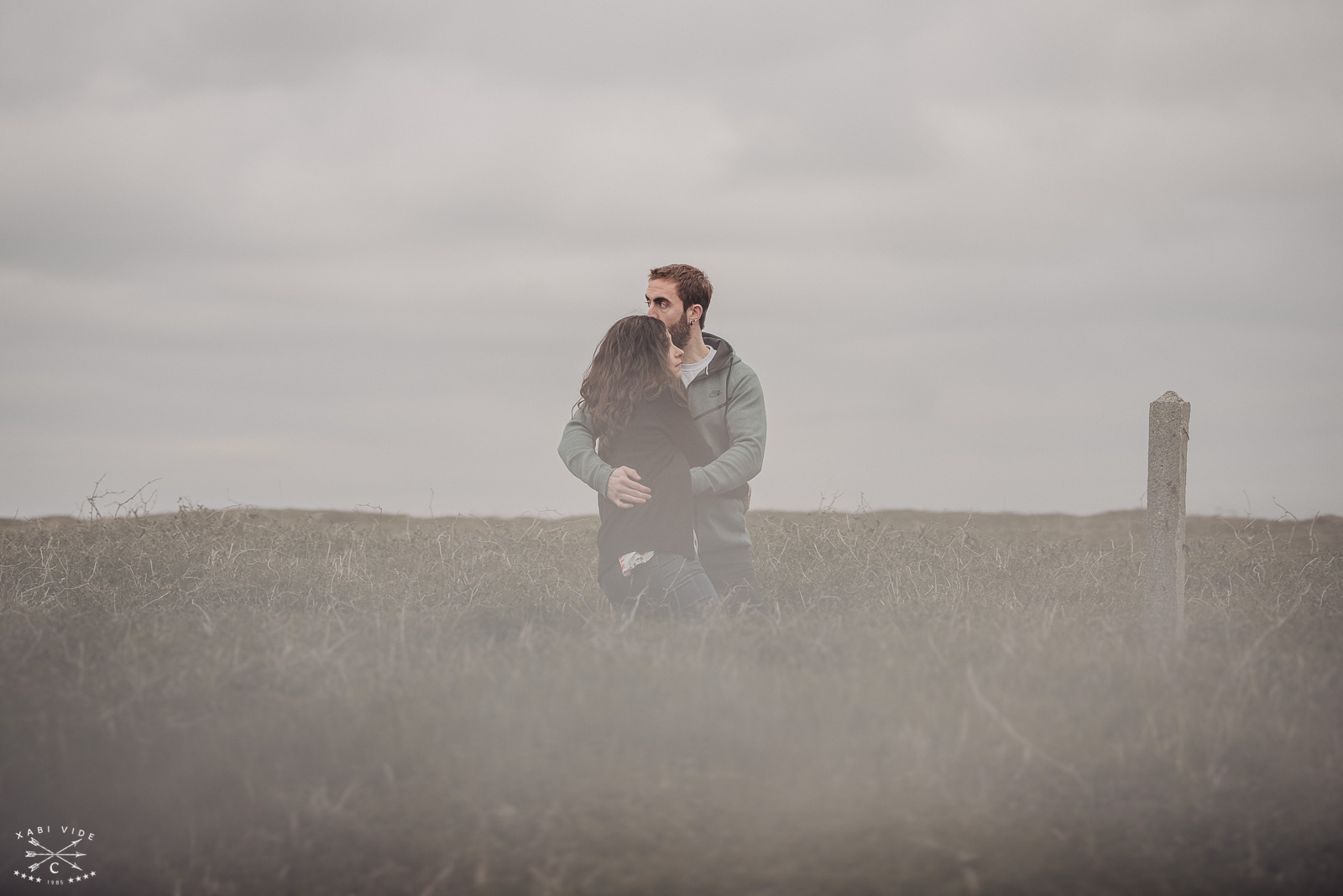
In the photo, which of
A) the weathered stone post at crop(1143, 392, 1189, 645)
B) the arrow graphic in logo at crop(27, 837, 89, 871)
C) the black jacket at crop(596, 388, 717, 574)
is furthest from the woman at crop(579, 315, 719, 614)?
the weathered stone post at crop(1143, 392, 1189, 645)

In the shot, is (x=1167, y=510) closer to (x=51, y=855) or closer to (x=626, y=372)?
(x=626, y=372)

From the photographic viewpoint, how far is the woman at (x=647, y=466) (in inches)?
213

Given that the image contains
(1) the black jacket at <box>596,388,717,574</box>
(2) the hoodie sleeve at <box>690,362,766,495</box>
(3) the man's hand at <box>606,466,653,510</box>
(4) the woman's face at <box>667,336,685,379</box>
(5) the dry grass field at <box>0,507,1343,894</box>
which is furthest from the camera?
(2) the hoodie sleeve at <box>690,362,766,495</box>

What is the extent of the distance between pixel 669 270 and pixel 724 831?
4.01 metres

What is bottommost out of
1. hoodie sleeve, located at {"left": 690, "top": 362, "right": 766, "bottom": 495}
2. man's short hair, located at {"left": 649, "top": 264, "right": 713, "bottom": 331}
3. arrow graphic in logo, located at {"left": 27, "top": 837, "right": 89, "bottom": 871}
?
arrow graphic in logo, located at {"left": 27, "top": 837, "right": 89, "bottom": 871}

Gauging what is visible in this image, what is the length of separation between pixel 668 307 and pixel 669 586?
198cm

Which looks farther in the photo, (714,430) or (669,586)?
(714,430)

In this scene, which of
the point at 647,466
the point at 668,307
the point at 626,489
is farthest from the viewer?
the point at 668,307

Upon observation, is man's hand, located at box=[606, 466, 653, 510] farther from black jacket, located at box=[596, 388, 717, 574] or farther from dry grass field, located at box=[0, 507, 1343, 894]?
dry grass field, located at box=[0, 507, 1343, 894]

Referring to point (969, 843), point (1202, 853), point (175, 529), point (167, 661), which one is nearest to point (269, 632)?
point (167, 661)

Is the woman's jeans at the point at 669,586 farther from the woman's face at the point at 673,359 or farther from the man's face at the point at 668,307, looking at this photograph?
the man's face at the point at 668,307

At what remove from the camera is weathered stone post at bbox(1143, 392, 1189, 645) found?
5969 millimetres

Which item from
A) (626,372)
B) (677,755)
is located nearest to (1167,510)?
(626,372)

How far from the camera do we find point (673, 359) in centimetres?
574
